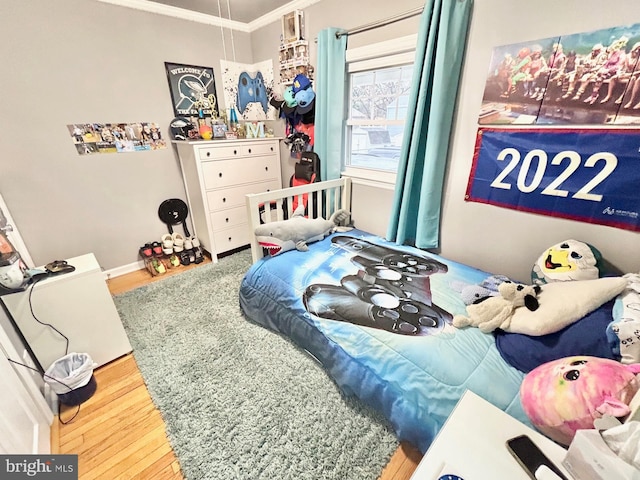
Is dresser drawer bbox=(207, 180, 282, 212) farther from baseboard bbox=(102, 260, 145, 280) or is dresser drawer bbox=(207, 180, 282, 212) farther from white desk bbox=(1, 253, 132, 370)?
white desk bbox=(1, 253, 132, 370)

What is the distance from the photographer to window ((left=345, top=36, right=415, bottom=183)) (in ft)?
6.37

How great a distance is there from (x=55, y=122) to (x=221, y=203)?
1343mm

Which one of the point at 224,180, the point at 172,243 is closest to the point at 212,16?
the point at 224,180

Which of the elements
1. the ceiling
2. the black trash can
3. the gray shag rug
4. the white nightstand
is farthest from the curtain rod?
the black trash can

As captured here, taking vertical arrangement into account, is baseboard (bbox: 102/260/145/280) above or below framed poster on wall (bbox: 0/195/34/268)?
below

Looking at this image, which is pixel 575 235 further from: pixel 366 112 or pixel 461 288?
pixel 366 112

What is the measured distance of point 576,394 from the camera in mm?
742

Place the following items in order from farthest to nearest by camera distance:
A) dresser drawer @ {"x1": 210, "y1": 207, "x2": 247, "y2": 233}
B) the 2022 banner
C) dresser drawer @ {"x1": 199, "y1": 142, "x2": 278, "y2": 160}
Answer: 1. dresser drawer @ {"x1": 210, "y1": 207, "x2": 247, "y2": 233}
2. dresser drawer @ {"x1": 199, "y1": 142, "x2": 278, "y2": 160}
3. the 2022 banner

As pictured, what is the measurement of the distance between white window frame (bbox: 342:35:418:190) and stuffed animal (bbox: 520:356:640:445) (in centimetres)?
160

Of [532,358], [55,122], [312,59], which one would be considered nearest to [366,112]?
[312,59]

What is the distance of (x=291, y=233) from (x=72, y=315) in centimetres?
132

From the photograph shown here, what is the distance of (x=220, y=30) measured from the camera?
106 inches

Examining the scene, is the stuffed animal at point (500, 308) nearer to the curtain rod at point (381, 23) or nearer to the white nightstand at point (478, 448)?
the white nightstand at point (478, 448)

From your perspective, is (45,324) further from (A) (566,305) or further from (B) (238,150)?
(A) (566,305)
